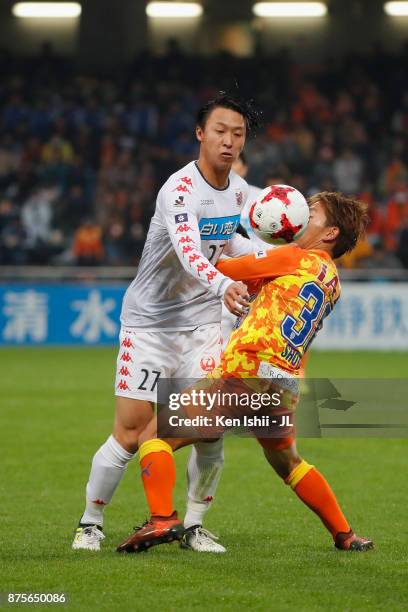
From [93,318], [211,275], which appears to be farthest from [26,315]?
[211,275]

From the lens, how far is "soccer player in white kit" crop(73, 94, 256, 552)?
5406 millimetres

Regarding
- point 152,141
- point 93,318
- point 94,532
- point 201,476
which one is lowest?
point 93,318

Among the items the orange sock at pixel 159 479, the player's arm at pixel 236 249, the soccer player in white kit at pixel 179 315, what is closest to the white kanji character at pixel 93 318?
the player's arm at pixel 236 249

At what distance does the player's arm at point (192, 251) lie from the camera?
4.82 m

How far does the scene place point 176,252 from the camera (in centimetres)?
521

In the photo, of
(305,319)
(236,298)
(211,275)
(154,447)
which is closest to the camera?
(236,298)

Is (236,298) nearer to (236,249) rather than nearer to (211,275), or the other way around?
(211,275)

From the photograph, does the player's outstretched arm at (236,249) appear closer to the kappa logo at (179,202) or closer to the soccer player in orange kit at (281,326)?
the soccer player in orange kit at (281,326)

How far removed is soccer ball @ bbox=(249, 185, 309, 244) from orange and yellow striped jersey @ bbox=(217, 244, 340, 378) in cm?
13

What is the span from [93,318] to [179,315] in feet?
43.0

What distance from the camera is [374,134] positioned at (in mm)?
23547

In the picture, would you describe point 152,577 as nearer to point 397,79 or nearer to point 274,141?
point 274,141

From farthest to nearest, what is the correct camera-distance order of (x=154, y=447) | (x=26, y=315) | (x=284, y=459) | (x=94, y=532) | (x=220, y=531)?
(x=26, y=315) → (x=220, y=531) → (x=94, y=532) → (x=284, y=459) → (x=154, y=447)

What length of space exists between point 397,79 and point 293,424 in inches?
803
